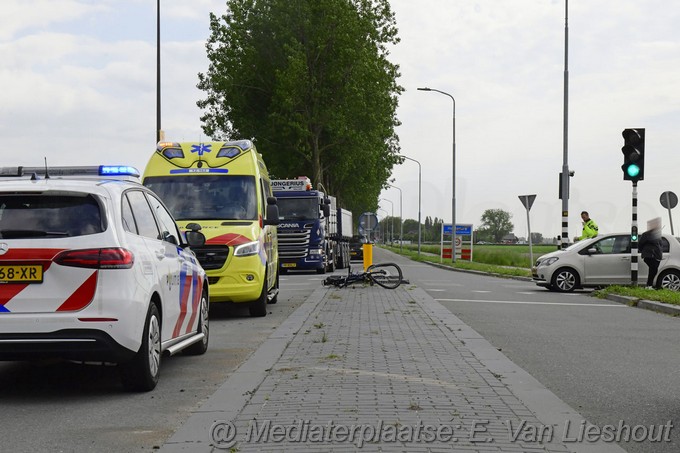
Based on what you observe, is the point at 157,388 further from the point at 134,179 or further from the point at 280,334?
the point at 280,334

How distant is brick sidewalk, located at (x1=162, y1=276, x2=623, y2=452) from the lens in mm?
5562

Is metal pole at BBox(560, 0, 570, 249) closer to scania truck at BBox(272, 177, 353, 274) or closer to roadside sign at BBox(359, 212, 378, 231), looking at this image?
roadside sign at BBox(359, 212, 378, 231)

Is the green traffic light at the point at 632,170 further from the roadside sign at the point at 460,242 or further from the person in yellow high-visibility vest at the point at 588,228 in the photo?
the roadside sign at the point at 460,242

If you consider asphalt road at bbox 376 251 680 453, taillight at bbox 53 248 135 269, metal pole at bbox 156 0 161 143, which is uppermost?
metal pole at bbox 156 0 161 143

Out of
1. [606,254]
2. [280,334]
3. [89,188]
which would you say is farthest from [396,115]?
[89,188]

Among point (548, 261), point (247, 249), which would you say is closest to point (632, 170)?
point (548, 261)

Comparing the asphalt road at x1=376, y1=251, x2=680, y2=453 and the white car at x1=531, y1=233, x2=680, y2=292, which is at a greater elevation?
the white car at x1=531, y1=233, x2=680, y2=292

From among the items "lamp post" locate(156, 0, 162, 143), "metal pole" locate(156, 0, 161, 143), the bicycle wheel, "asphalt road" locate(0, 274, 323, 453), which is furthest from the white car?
"asphalt road" locate(0, 274, 323, 453)

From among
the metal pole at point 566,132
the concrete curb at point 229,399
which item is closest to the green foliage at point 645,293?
the metal pole at point 566,132

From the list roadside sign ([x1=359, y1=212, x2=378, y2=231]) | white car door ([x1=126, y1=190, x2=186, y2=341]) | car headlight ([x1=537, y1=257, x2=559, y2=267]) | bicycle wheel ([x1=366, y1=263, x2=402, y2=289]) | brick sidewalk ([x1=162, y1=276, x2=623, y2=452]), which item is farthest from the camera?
roadside sign ([x1=359, y1=212, x2=378, y2=231])

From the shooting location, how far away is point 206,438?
5.71m

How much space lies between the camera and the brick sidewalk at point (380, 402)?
5562mm

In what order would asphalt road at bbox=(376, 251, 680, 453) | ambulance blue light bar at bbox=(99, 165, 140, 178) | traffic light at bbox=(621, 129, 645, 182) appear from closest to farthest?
asphalt road at bbox=(376, 251, 680, 453), ambulance blue light bar at bbox=(99, 165, 140, 178), traffic light at bbox=(621, 129, 645, 182)

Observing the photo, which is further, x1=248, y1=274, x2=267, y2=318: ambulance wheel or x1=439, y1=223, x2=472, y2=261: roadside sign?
x1=439, y1=223, x2=472, y2=261: roadside sign
